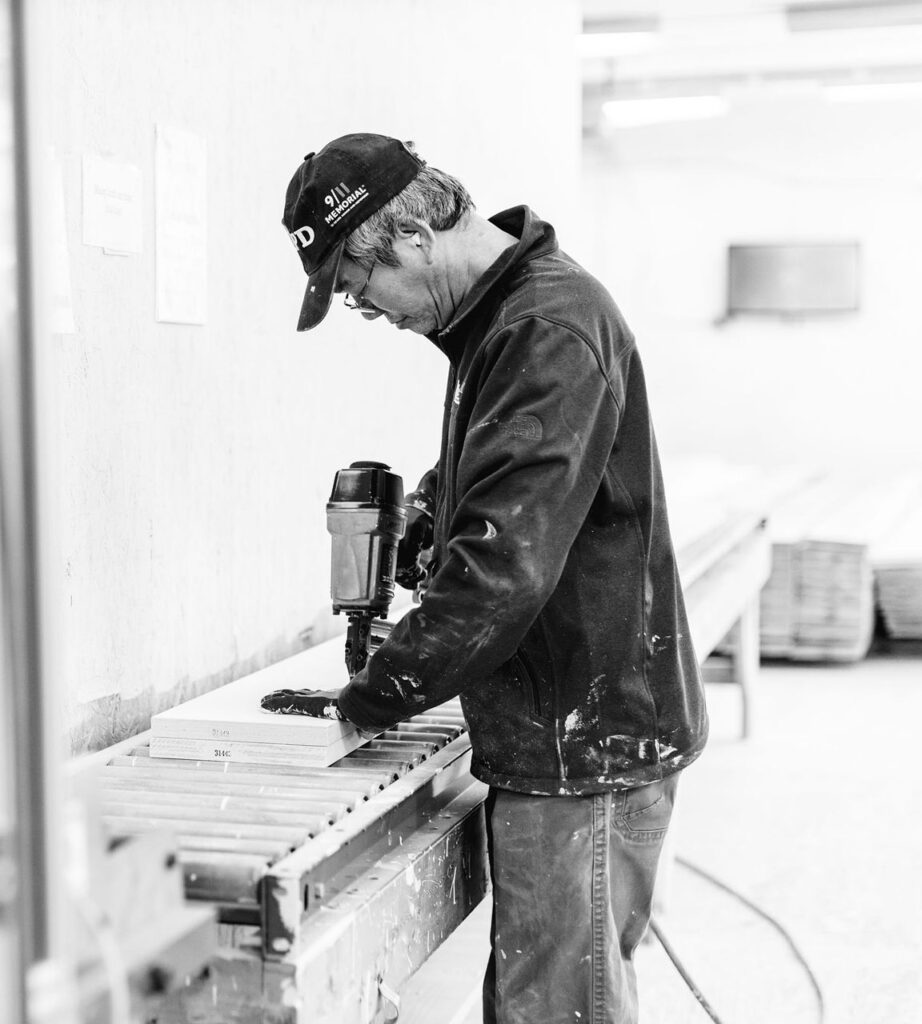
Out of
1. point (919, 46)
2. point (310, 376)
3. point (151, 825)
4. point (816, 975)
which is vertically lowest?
point (816, 975)

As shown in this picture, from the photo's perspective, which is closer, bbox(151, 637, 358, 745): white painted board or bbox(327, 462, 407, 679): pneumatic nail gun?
bbox(151, 637, 358, 745): white painted board

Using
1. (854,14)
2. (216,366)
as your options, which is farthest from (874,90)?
(216,366)

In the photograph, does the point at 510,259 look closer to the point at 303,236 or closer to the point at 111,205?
the point at 303,236

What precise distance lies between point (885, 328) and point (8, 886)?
963 centimetres

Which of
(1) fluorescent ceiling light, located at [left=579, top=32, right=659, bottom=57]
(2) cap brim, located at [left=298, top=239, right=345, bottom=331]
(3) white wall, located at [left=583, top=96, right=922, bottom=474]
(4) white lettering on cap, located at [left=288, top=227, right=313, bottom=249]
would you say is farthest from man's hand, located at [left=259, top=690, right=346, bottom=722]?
(3) white wall, located at [left=583, top=96, right=922, bottom=474]

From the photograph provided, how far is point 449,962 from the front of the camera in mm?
2908

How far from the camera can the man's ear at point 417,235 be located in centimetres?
166

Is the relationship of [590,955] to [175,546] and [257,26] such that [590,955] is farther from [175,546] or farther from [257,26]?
[257,26]

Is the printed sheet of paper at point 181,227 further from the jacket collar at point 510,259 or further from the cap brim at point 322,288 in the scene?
the jacket collar at point 510,259

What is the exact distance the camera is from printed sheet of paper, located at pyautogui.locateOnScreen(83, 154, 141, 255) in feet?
5.80

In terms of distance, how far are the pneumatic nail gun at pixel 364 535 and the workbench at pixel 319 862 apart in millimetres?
235

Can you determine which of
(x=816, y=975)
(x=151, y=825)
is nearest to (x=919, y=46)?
(x=816, y=975)

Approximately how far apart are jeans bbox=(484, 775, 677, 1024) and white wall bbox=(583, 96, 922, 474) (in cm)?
838

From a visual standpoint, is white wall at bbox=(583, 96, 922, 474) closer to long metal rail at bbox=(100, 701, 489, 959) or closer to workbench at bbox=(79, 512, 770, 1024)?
workbench at bbox=(79, 512, 770, 1024)
